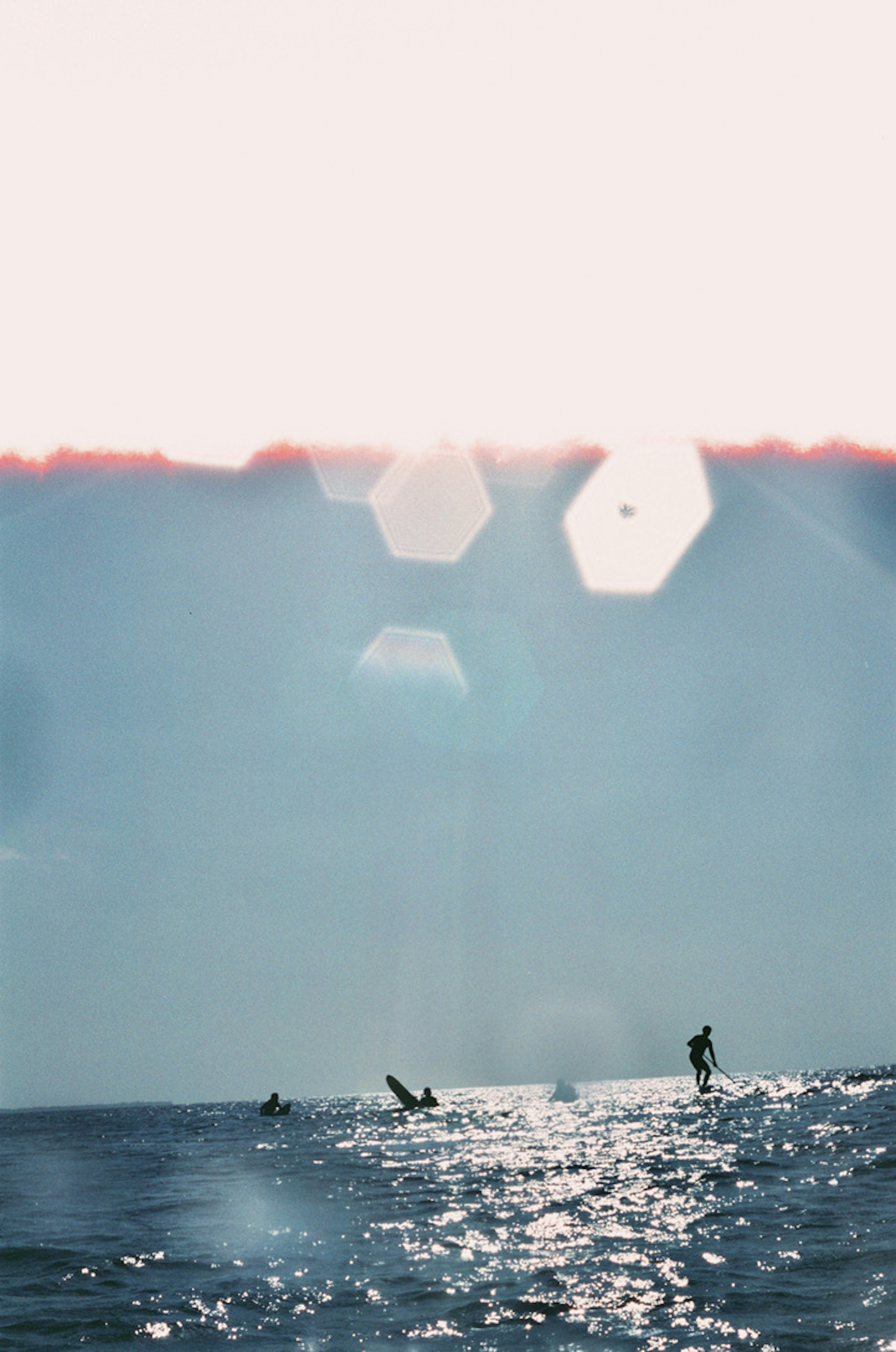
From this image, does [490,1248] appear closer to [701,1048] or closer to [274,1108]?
[701,1048]

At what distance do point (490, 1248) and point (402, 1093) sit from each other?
5655 centimetres

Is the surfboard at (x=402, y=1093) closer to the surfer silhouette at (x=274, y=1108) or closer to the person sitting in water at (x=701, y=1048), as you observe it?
the surfer silhouette at (x=274, y=1108)

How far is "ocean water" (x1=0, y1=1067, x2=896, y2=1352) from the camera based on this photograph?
923 centimetres

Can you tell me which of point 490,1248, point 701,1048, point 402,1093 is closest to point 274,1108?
point 402,1093

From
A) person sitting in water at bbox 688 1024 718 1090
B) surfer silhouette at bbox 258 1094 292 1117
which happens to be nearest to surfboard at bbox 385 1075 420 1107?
surfer silhouette at bbox 258 1094 292 1117

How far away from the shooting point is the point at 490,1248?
12.7 m

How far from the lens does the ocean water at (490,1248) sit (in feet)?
30.3

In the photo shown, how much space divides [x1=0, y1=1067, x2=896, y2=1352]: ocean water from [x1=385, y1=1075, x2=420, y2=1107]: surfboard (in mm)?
38168

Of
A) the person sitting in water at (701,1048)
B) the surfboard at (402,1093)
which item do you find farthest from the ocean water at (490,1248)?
the surfboard at (402,1093)

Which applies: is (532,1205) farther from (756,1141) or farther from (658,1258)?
(756,1141)

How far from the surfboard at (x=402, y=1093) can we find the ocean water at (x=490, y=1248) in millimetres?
38168

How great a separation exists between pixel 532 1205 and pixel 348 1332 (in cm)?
732

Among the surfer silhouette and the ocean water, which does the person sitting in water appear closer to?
the ocean water

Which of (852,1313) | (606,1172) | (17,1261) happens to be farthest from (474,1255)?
(606,1172)
